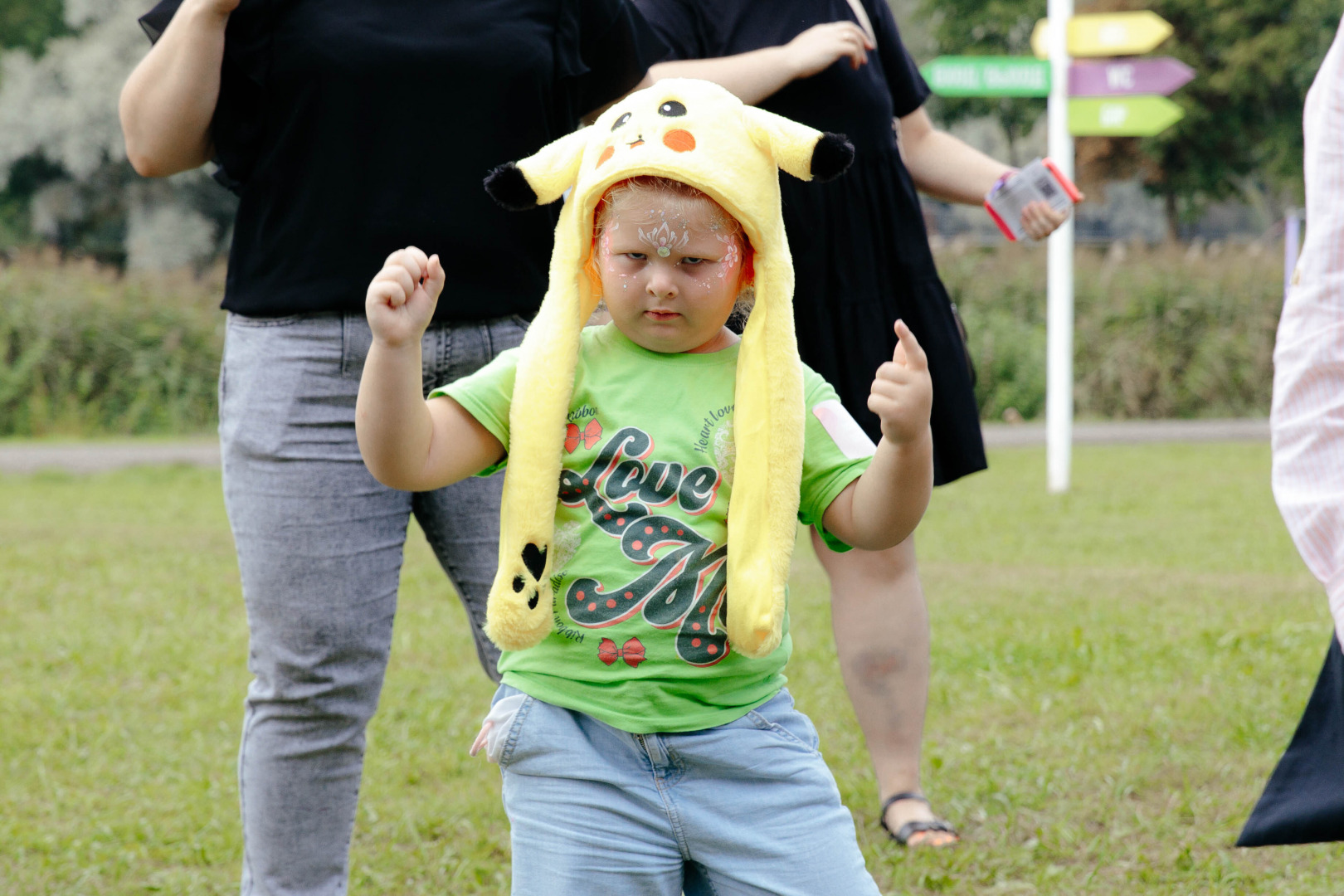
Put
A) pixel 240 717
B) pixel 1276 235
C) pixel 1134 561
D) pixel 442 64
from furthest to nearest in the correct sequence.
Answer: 1. pixel 1276 235
2. pixel 1134 561
3. pixel 240 717
4. pixel 442 64

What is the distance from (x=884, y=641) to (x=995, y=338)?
12141 mm

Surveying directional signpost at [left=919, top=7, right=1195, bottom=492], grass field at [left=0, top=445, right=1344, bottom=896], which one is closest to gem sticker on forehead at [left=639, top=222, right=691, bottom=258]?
grass field at [left=0, top=445, right=1344, bottom=896]

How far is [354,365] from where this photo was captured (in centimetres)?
224

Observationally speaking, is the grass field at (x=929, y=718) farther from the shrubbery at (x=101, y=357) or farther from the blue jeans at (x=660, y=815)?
the shrubbery at (x=101, y=357)

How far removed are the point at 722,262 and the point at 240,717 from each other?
2.92 m

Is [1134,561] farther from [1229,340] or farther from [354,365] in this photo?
[1229,340]

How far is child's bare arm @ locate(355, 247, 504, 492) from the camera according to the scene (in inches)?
63.4

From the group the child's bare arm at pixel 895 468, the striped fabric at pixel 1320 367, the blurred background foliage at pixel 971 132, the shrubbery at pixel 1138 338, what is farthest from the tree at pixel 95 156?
the striped fabric at pixel 1320 367

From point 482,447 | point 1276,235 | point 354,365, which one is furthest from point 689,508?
point 1276,235

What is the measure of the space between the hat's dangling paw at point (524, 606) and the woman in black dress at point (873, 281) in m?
1.22

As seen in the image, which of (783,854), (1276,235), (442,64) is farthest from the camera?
(1276,235)

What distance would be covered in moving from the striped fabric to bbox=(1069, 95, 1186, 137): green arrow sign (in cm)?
629

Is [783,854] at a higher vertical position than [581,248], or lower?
lower

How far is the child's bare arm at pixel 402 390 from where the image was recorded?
1609 millimetres
